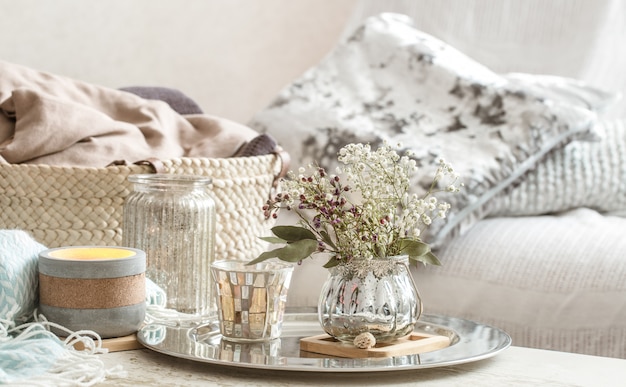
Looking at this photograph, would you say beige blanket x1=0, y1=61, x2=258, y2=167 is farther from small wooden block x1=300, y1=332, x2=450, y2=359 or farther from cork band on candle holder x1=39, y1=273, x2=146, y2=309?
small wooden block x1=300, y1=332, x2=450, y2=359

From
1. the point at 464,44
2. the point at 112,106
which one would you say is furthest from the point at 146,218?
the point at 464,44

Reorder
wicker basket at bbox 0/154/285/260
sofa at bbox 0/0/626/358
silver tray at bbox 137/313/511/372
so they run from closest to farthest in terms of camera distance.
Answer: silver tray at bbox 137/313/511/372 → wicker basket at bbox 0/154/285/260 → sofa at bbox 0/0/626/358

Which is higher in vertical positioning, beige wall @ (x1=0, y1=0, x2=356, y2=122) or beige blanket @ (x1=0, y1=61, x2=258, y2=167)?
beige wall @ (x1=0, y1=0, x2=356, y2=122)

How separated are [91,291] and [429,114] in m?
1.00

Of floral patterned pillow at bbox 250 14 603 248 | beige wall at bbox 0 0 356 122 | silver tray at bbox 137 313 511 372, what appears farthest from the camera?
beige wall at bbox 0 0 356 122

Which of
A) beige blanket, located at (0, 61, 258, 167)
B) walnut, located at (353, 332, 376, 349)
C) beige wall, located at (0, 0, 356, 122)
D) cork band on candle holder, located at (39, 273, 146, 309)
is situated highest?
beige wall, located at (0, 0, 356, 122)

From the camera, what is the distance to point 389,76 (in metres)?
1.82

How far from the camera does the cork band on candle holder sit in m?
0.87

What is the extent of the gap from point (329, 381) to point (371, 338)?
0.08m

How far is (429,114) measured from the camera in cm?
172

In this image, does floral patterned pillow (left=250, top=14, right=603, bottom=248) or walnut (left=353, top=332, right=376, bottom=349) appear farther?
floral patterned pillow (left=250, top=14, right=603, bottom=248)

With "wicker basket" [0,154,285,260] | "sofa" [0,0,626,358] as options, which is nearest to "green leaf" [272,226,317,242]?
"wicker basket" [0,154,285,260]

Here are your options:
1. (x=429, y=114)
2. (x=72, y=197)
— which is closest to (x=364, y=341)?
(x=72, y=197)

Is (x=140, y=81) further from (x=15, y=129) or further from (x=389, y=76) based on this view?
(x=15, y=129)
